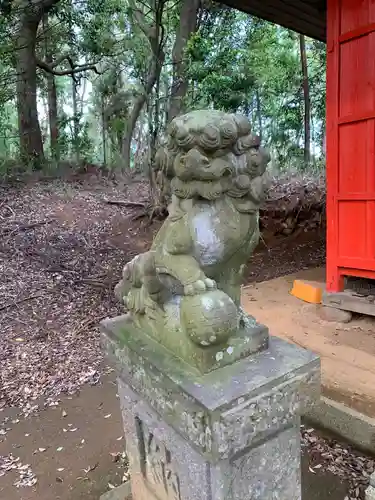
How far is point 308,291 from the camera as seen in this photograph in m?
3.95

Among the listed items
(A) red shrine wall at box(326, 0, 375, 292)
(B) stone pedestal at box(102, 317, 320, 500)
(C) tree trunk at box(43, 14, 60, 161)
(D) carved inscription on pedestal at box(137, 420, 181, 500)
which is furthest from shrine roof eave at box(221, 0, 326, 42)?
(C) tree trunk at box(43, 14, 60, 161)

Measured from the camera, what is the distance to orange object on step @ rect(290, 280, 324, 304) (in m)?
3.86

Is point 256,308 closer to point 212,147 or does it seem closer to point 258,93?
point 212,147

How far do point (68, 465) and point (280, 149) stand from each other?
9.49 m

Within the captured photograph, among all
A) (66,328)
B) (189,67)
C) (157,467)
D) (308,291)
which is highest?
(189,67)

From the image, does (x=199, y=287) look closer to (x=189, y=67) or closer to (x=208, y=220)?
(x=208, y=220)

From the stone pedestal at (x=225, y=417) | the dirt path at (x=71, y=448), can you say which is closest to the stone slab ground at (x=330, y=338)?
the stone pedestal at (x=225, y=417)

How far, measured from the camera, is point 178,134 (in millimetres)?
1236

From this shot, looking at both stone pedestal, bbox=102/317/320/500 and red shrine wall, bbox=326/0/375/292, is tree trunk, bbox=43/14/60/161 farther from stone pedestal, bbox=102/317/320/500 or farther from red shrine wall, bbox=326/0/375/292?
stone pedestal, bbox=102/317/320/500

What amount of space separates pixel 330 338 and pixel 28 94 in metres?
7.45

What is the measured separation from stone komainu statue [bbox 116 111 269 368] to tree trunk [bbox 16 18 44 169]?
7.63m

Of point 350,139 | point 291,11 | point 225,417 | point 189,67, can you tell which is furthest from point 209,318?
point 189,67

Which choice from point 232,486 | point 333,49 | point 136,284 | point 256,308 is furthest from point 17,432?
point 333,49

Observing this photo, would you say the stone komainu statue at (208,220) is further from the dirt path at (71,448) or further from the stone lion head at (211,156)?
the dirt path at (71,448)
